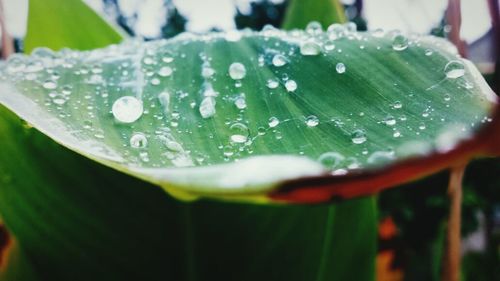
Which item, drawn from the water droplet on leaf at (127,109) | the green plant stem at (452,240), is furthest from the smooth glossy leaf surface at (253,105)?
the green plant stem at (452,240)

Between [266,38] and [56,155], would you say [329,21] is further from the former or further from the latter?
[56,155]

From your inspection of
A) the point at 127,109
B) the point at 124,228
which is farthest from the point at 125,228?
the point at 127,109

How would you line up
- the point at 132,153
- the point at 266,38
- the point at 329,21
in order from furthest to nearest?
the point at 329,21
the point at 266,38
the point at 132,153

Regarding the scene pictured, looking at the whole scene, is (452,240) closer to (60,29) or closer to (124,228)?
(124,228)

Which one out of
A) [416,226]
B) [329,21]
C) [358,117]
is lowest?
[358,117]

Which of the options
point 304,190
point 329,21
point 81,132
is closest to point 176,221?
point 81,132

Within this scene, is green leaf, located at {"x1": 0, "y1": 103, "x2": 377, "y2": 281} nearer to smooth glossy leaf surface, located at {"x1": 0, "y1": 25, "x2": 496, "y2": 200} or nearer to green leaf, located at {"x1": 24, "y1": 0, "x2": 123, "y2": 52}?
smooth glossy leaf surface, located at {"x1": 0, "y1": 25, "x2": 496, "y2": 200}

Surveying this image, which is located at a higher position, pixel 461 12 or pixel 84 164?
pixel 461 12
